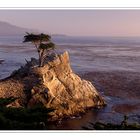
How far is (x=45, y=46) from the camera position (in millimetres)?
22359

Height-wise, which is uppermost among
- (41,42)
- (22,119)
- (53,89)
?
(41,42)

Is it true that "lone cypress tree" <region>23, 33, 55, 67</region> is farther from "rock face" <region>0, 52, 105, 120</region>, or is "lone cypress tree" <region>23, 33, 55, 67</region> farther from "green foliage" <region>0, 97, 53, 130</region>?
"green foliage" <region>0, 97, 53, 130</region>

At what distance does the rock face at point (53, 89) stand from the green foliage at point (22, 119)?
6.67 meters

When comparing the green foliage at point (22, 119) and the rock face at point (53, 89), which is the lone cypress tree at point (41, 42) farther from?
the green foliage at point (22, 119)

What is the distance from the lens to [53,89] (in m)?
21.3

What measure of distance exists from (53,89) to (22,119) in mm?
8851

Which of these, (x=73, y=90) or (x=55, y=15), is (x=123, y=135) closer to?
(x=55, y=15)

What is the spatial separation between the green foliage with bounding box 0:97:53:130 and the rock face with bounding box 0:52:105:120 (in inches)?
263

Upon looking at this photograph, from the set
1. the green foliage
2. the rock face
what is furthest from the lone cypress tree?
the green foliage

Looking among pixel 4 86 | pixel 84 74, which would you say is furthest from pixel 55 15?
pixel 84 74

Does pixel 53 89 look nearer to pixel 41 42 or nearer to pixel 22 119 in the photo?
pixel 41 42

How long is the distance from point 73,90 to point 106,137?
35.4 feet

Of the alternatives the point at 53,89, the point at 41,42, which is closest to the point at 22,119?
the point at 53,89

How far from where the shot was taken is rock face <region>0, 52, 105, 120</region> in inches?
802
